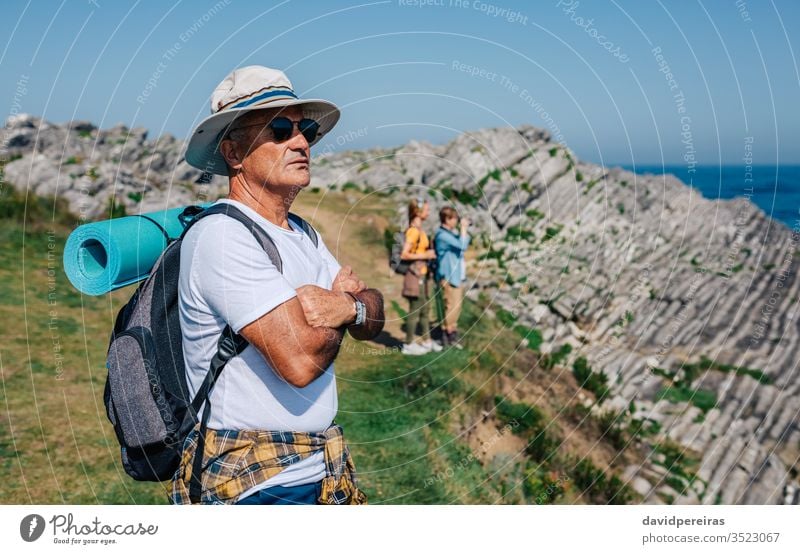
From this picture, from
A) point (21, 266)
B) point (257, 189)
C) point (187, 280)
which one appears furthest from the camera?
point (21, 266)

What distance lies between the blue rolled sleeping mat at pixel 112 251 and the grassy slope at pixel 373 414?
275 cm

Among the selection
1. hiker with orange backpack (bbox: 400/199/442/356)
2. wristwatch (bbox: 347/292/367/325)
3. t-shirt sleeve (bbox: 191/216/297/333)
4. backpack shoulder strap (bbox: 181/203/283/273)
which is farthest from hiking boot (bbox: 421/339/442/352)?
t-shirt sleeve (bbox: 191/216/297/333)

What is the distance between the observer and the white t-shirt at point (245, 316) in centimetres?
275

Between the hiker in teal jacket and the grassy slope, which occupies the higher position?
the hiker in teal jacket

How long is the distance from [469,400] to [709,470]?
2.72m

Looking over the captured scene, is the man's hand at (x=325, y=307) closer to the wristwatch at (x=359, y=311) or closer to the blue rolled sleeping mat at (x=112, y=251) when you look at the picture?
the wristwatch at (x=359, y=311)

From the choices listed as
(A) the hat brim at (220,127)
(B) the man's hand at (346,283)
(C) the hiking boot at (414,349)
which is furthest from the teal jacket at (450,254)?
Result: (B) the man's hand at (346,283)

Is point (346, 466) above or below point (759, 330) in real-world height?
above

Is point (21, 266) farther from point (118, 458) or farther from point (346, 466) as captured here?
point (346, 466)

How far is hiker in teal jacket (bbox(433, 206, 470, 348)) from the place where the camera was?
9827 millimetres

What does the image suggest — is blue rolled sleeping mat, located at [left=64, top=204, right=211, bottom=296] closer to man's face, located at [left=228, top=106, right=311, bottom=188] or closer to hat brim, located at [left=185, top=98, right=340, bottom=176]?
hat brim, located at [left=185, top=98, right=340, bottom=176]

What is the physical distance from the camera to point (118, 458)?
617cm

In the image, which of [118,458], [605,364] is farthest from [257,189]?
[605,364]

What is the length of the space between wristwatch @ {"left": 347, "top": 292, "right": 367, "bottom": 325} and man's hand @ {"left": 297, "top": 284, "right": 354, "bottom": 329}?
0.11ft
